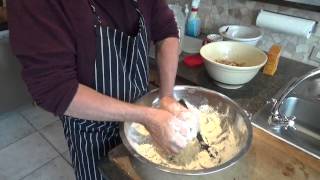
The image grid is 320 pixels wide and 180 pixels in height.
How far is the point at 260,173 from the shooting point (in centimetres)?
67

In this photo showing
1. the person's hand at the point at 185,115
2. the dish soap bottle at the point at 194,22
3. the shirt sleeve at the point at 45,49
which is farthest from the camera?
the dish soap bottle at the point at 194,22

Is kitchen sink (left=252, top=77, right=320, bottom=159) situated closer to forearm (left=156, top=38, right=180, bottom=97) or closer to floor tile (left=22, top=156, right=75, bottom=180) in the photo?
forearm (left=156, top=38, right=180, bottom=97)

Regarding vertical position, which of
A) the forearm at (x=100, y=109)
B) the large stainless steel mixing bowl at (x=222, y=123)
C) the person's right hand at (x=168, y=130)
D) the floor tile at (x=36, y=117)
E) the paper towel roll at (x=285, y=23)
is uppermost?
the paper towel roll at (x=285, y=23)

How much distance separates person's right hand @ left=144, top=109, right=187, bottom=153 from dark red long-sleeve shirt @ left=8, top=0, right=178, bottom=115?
0.19m

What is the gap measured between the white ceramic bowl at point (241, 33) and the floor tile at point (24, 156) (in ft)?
4.04

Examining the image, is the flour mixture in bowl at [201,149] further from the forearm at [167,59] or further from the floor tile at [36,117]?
the floor tile at [36,117]

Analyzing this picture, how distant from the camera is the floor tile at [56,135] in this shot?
173 cm

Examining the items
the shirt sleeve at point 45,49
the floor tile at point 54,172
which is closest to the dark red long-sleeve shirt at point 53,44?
the shirt sleeve at point 45,49

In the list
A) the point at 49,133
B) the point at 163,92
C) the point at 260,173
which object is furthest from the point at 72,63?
the point at 49,133

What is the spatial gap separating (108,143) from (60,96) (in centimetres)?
33

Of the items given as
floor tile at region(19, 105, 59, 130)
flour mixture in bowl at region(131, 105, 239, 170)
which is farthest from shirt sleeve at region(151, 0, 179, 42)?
floor tile at region(19, 105, 59, 130)

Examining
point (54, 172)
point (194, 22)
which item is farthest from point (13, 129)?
point (194, 22)

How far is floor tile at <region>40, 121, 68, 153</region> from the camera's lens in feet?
5.67

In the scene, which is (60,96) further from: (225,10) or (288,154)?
(225,10)
